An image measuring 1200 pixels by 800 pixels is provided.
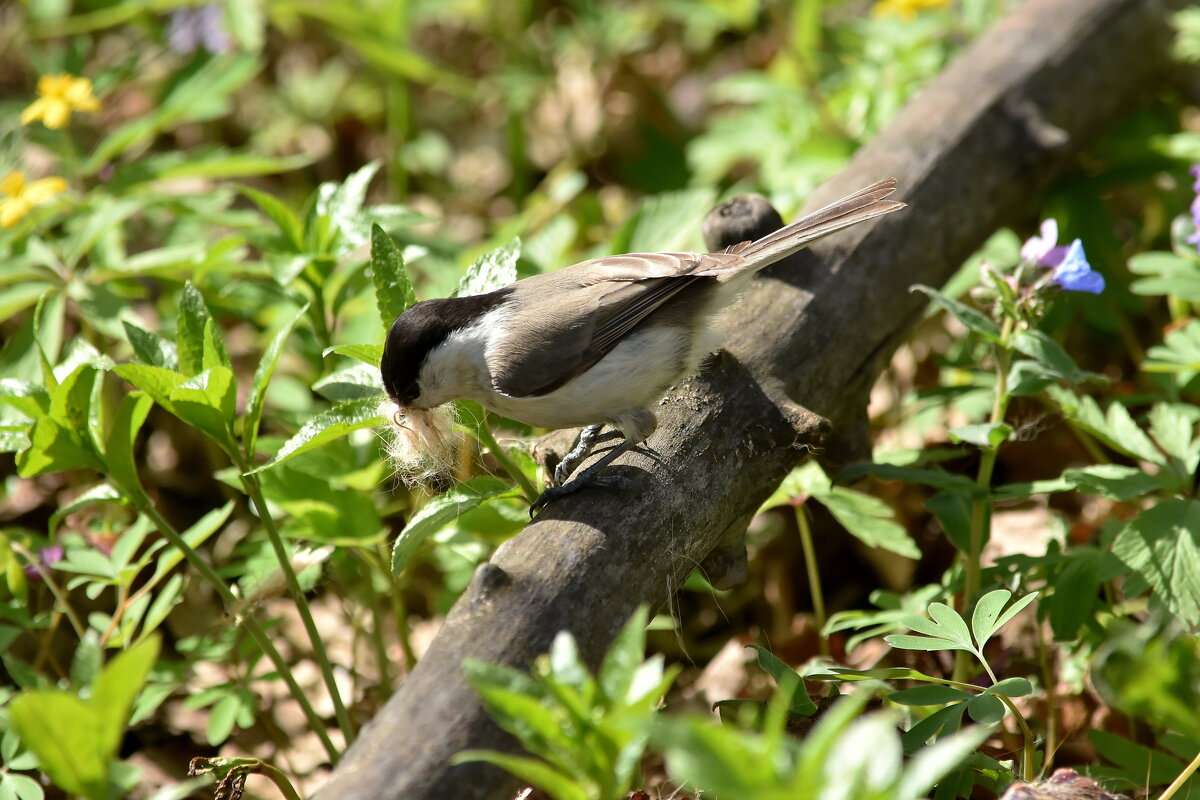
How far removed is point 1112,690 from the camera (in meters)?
1.42

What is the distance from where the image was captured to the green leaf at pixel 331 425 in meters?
2.04

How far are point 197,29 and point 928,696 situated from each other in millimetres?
5113

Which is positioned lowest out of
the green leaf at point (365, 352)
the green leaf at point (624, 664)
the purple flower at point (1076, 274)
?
the purple flower at point (1076, 274)

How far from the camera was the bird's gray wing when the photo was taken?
2387 millimetres

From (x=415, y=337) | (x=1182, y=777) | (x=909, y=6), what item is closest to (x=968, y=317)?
(x=1182, y=777)

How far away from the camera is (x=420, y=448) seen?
96.6 inches

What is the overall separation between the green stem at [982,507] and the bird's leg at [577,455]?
939mm

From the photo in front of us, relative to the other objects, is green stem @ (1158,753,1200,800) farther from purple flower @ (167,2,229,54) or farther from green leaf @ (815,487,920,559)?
purple flower @ (167,2,229,54)

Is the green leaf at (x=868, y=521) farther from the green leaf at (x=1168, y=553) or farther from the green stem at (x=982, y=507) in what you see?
the green leaf at (x=1168, y=553)

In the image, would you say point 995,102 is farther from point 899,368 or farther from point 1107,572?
point 1107,572

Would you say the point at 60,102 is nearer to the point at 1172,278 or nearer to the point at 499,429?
the point at 499,429

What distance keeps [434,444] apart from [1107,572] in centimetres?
158

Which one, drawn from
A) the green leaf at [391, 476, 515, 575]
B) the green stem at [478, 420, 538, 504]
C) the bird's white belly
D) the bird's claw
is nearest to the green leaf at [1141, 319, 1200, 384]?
the bird's white belly

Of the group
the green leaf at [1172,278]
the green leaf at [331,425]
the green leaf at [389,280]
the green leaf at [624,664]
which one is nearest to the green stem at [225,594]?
the green leaf at [331,425]
